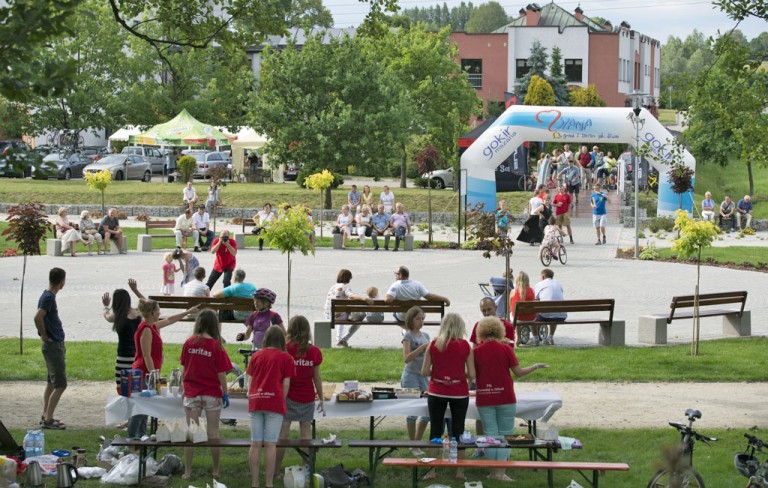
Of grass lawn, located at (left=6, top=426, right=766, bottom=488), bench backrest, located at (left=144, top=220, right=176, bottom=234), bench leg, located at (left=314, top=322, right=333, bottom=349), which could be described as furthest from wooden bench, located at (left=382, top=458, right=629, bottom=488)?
bench backrest, located at (left=144, top=220, right=176, bottom=234)

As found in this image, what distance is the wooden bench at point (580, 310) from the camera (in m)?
16.5

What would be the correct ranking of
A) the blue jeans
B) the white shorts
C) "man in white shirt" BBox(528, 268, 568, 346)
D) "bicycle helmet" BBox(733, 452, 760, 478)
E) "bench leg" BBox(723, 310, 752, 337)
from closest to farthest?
"bicycle helmet" BBox(733, 452, 760, 478) → the blue jeans → "man in white shirt" BBox(528, 268, 568, 346) → "bench leg" BBox(723, 310, 752, 337) → the white shorts

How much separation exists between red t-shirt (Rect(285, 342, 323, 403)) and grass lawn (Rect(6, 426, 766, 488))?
0.78 m

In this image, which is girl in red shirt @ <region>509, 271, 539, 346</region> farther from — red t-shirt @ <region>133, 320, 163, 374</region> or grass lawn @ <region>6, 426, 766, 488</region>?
red t-shirt @ <region>133, 320, 163, 374</region>

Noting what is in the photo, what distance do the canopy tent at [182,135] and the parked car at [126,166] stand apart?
357 centimetres

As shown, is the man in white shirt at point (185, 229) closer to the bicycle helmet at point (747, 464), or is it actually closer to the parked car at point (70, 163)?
the bicycle helmet at point (747, 464)

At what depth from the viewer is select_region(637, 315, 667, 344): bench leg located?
1744cm

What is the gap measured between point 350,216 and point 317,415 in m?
22.5

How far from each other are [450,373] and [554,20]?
75133mm

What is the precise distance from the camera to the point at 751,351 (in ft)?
54.4

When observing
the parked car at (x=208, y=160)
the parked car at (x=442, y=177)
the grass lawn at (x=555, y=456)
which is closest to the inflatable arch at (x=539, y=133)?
the parked car at (x=442, y=177)

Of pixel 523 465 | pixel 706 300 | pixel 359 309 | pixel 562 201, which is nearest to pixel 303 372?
pixel 523 465

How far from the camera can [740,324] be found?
18312mm

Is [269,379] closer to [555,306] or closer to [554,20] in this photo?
[555,306]
